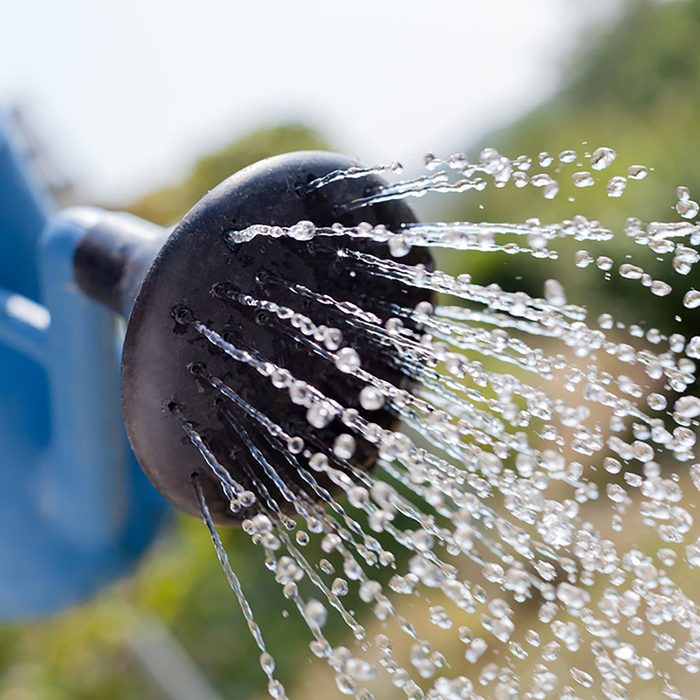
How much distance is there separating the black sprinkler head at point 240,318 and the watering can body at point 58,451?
251 millimetres

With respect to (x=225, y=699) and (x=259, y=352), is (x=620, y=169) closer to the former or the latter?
(x=225, y=699)

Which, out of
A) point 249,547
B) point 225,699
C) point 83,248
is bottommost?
point 225,699

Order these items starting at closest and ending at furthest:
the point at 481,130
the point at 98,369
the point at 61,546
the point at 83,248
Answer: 1. the point at 83,248
2. the point at 98,369
3. the point at 61,546
4. the point at 481,130

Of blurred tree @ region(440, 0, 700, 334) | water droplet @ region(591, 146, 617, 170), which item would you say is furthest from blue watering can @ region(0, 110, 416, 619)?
blurred tree @ region(440, 0, 700, 334)

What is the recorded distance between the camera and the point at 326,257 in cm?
54

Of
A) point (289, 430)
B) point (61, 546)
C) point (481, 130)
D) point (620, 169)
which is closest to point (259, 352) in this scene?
point (289, 430)

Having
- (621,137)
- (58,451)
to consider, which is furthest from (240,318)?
(621,137)

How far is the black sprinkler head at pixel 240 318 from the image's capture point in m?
0.50

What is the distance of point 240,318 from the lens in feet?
1.70

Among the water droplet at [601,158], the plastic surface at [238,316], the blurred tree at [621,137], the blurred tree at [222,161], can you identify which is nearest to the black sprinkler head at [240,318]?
the plastic surface at [238,316]

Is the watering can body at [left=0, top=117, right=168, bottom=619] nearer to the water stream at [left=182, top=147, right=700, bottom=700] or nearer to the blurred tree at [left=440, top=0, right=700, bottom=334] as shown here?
the water stream at [left=182, top=147, right=700, bottom=700]

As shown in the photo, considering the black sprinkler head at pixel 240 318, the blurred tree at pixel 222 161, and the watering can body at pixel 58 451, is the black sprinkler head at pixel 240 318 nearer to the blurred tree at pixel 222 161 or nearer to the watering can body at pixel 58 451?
the watering can body at pixel 58 451

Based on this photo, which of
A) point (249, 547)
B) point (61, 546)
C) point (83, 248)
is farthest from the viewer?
point (249, 547)

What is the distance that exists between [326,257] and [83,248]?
22 cm
